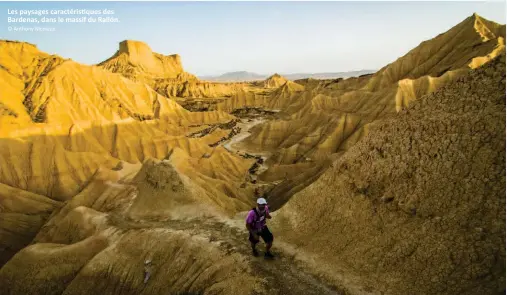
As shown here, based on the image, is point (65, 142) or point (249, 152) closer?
point (65, 142)

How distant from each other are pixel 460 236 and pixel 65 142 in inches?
1731

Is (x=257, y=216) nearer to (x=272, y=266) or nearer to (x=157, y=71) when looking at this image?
(x=272, y=266)

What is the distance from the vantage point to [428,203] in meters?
8.26

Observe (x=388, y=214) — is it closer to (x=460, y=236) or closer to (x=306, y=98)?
(x=460, y=236)

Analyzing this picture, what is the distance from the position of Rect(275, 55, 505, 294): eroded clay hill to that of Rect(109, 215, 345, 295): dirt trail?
646 mm

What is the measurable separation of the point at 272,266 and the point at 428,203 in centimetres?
439

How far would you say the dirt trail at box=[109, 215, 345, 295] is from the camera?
8.05 m

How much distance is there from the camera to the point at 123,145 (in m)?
45.2

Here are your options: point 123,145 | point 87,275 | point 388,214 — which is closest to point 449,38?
point 123,145

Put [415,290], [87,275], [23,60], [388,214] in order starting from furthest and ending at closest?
1. [23,60]
2. [87,275]
3. [388,214]
4. [415,290]

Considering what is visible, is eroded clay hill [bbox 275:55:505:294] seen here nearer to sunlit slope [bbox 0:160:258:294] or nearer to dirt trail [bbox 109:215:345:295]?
dirt trail [bbox 109:215:345:295]

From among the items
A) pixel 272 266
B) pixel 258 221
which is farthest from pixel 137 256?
pixel 258 221

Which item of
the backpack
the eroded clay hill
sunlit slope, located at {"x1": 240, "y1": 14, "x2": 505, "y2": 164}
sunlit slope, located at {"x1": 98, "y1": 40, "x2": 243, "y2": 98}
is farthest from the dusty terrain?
sunlit slope, located at {"x1": 98, "y1": 40, "x2": 243, "y2": 98}

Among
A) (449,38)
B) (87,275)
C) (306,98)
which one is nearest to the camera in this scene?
(87,275)
